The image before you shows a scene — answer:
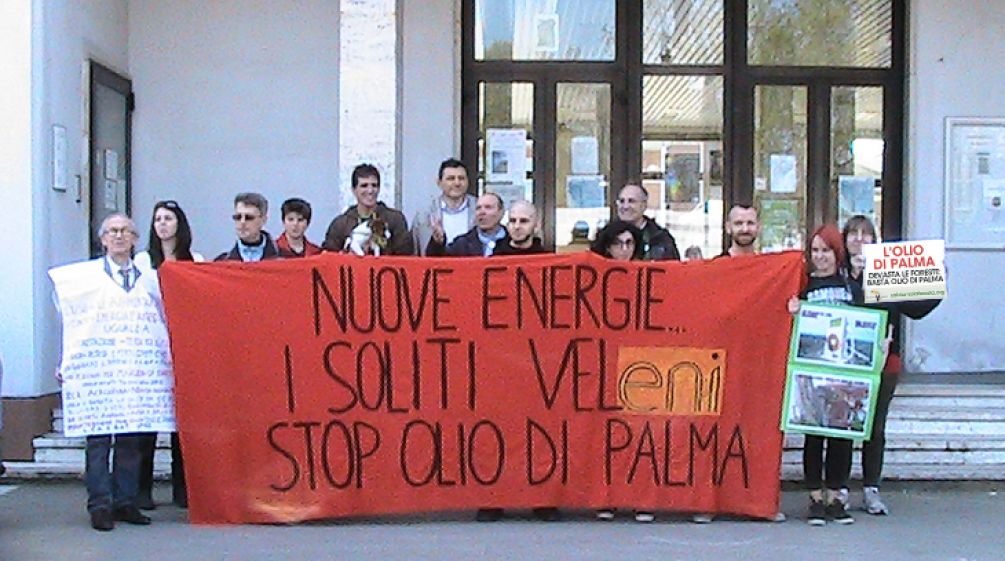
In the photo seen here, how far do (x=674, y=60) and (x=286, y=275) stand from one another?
5173 millimetres

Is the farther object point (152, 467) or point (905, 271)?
point (152, 467)

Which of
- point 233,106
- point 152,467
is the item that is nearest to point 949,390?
point 152,467

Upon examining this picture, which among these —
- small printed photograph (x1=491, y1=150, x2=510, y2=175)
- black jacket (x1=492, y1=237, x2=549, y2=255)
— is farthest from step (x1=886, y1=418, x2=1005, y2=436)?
small printed photograph (x1=491, y1=150, x2=510, y2=175)

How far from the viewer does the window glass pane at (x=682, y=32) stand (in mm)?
11758

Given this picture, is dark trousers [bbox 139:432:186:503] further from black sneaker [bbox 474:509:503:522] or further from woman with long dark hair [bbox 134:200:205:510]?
black sneaker [bbox 474:509:503:522]

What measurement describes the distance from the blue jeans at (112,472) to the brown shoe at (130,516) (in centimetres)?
3

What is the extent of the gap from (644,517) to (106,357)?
3154mm

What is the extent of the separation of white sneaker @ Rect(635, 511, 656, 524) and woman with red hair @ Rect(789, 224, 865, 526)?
0.91 meters

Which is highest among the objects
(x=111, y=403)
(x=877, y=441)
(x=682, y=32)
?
(x=682, y=32)

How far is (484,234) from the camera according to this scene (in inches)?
327

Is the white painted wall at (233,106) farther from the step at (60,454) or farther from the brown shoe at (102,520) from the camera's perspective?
the brown shoe at (102,520)

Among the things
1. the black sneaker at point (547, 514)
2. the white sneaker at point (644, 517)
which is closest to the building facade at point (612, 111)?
the black sneaker at point (547, 514)

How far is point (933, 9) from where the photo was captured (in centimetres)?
1139

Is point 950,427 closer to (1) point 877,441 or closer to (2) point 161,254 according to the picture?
(1) point 877,441
